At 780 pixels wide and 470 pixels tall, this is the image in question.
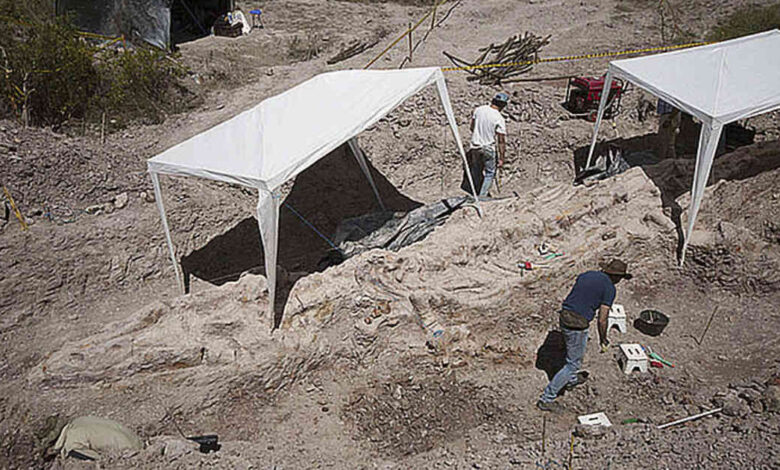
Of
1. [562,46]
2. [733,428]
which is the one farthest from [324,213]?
[562,46]

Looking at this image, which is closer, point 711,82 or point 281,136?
point 281,136

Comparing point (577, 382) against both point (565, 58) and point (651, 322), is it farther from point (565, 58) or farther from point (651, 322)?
point (565, 58)

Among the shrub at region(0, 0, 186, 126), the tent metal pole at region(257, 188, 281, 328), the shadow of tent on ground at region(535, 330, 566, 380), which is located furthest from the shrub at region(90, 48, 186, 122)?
the shadow of tent on ground at region(535, 330, 566, 380)

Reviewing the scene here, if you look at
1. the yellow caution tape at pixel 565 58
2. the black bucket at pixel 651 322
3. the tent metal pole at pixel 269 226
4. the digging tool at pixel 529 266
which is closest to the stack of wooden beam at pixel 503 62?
the yellow caution tape at pixel 565 58

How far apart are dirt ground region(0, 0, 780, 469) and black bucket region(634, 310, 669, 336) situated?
0.13 meters

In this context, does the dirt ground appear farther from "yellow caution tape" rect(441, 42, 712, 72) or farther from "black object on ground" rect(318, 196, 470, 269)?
"yellow caution tape" rect(441, 42, 712, 72)

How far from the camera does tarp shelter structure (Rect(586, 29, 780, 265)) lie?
19.9 feet

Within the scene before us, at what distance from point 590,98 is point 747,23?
20.4 feet

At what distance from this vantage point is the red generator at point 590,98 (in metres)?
9.34

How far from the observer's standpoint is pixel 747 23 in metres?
12.4

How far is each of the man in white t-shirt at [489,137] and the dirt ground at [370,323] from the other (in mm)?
898

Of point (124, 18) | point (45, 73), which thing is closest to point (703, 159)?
point (45, 73)

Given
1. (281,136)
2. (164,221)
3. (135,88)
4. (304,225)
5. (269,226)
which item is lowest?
(304,225)

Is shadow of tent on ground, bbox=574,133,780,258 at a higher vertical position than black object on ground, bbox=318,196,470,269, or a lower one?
higher
